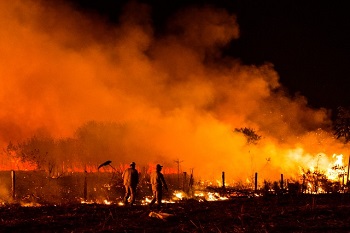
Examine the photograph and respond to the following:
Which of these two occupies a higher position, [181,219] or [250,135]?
[250,135]

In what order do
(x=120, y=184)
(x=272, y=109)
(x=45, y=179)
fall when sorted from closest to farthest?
(x=120, y=184), (x=45, y=179), (x=272, y=109)

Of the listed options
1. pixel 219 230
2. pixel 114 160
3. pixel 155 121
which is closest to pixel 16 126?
pixel 114 160

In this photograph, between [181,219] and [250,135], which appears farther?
[250,135]

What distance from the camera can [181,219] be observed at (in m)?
13.1

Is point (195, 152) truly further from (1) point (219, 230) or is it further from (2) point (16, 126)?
(1) point (219, 230)

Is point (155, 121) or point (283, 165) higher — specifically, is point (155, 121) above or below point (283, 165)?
above

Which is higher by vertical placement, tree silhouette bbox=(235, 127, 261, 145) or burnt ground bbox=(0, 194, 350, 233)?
tree silhouette bbox=(235, 127, 261, 145)

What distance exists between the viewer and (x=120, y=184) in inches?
890

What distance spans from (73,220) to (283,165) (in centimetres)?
2352

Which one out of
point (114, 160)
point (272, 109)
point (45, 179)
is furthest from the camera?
point (272, 109)

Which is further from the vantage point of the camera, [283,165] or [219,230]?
[283,165]

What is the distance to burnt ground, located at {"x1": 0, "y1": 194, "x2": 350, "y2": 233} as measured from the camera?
1159 cm

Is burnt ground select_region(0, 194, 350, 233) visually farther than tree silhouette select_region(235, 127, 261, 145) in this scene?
No

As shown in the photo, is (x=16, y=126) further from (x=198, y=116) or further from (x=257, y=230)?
(x=257, y=230)
